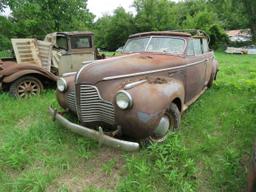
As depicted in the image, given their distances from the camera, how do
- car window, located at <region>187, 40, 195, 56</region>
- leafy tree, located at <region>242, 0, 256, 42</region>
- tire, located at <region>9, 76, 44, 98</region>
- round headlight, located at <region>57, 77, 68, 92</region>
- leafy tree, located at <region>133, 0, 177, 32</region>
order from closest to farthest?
round headlight, located at <region>57, 77, 68, 92</region>, car window, located at <region>187, 40, 195, 56</region>, tire, located at <region>9, 76, 44, 98</region>, leafy tree, located at <region>242, 0, 256, 42</region>, leafy tree, located at <region>133, 0, 177, 32</region>

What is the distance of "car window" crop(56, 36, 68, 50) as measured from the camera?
7394 mm

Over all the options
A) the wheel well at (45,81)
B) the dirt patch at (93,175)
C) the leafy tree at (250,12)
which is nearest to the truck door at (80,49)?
the wheel well at (45,81)

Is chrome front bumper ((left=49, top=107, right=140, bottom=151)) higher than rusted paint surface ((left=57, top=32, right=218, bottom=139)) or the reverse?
the reverse

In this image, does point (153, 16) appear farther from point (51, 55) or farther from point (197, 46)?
point (197, 46)

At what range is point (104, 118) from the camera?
3732mm

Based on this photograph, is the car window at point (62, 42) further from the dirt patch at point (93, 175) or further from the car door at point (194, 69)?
the dirt patch at point (93, 175)

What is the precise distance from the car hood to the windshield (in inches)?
11.1

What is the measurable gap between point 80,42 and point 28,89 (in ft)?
6.33

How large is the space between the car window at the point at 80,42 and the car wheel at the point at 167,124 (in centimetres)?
416

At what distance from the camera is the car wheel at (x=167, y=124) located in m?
3.88

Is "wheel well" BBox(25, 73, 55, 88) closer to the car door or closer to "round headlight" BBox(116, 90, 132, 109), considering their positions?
the car door

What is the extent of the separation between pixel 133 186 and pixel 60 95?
6.65 feet

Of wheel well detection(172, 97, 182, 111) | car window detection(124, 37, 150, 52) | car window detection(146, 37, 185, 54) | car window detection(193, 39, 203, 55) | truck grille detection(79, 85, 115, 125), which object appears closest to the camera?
truck grille detection(79, 85, 115, 125)

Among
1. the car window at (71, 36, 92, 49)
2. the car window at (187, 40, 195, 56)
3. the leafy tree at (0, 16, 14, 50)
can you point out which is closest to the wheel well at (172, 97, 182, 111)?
the car window at (187, 40, 195, 56)
